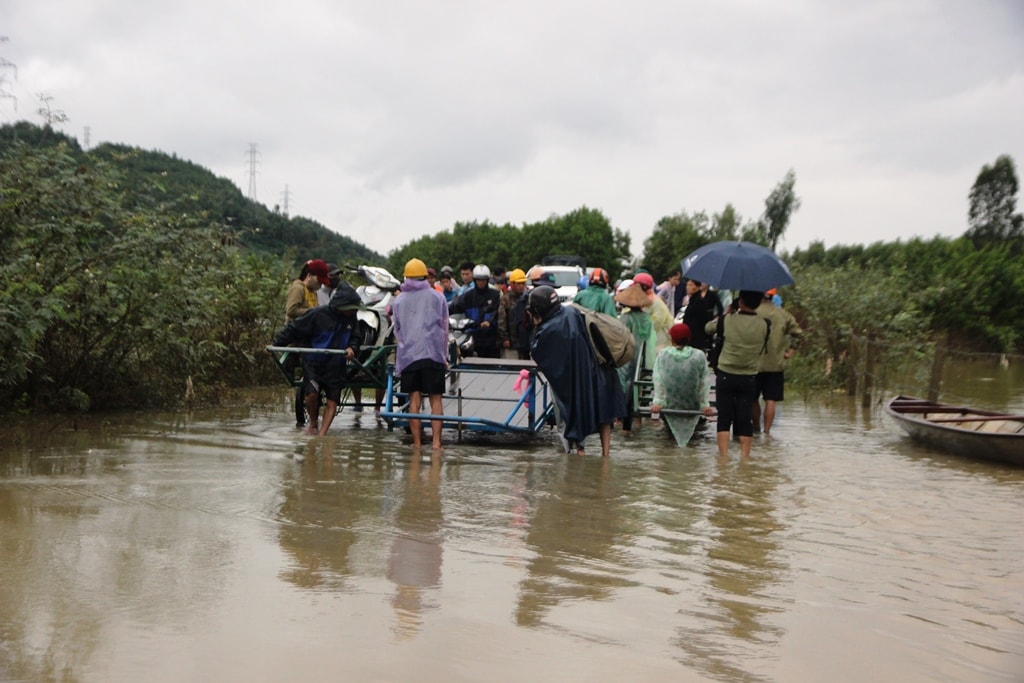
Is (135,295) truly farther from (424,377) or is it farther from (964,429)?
(964,429)

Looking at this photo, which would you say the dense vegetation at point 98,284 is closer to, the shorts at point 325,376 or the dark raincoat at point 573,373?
the shorts at point 325,376

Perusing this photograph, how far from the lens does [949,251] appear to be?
36.5 meters

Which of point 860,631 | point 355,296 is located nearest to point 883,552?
point 860,631

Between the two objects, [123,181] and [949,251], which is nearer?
[123,181]

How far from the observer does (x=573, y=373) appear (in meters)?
10.4

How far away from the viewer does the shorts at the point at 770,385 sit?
497 inches

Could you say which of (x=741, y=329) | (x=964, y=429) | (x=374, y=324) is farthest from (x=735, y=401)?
(x=374, y=324)

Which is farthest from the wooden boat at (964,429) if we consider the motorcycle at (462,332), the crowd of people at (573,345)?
the motorcycle at (462,332)

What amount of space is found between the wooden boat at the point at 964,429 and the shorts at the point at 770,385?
144 cm

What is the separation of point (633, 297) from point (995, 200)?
59695 mm

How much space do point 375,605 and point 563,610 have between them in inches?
34.3

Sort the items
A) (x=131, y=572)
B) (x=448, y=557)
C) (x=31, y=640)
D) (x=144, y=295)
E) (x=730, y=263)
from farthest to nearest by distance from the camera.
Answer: (x=144, y=295)
(x=730, y=263)
(x=448, y=557)
(x=131, y=572)
(x=31, y=640)

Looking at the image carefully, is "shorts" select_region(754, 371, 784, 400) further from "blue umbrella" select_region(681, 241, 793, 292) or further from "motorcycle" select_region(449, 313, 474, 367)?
"motorcycle" select_region(449, 313, 474, 367)

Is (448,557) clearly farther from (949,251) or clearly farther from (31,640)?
(949,251)
